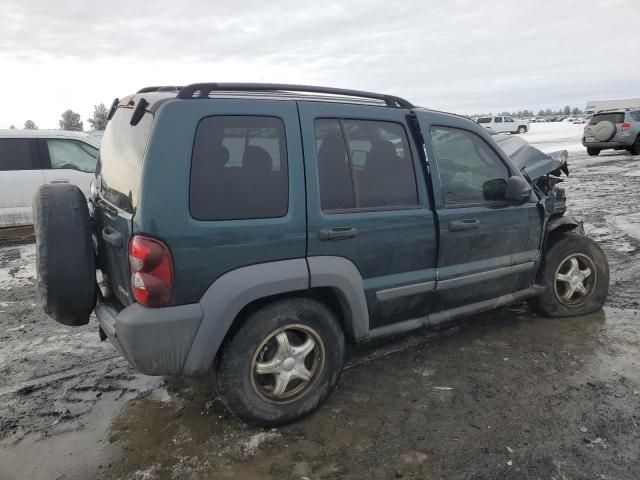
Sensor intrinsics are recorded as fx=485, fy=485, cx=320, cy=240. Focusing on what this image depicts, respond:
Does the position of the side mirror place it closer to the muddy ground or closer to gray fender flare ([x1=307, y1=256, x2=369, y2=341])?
the muddy ground

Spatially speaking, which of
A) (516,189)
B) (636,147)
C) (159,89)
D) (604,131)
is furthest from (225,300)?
(636,147)

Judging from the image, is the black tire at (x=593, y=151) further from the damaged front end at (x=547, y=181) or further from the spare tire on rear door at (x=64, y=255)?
the spare tire on rear door at (x=64, y=255)

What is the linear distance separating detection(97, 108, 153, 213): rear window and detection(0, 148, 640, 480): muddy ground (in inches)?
51.8

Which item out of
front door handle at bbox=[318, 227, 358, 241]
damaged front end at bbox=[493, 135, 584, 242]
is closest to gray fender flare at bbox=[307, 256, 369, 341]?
front door handle at bbox=[318, 227, 358, 241]

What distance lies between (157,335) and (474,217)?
2.25 metres

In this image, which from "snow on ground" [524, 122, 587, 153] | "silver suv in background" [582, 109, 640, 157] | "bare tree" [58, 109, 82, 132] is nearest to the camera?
"silver suv in background" [582, 109, 640, 157]

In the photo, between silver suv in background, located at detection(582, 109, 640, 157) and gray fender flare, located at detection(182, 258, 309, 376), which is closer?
gray fender flare, located at detection(182, 258, 309, 376)

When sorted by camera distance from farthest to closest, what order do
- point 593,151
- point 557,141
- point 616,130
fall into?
point 557,141, point 593,151, point 616,130

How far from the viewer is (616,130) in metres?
16.9

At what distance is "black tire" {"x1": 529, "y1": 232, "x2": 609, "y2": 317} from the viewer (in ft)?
13.4

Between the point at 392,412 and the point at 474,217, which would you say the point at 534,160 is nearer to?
the point at 474,217

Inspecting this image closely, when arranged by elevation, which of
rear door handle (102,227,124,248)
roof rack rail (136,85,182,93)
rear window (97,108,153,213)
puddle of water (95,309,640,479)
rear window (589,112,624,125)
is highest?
roof rack rail (136,85,182,93)

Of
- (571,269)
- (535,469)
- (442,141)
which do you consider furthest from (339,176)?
(571,269)

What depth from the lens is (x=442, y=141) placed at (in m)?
3.41
